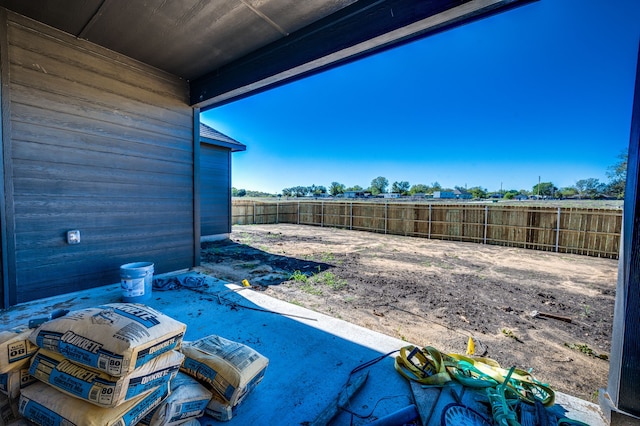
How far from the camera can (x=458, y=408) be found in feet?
4.73

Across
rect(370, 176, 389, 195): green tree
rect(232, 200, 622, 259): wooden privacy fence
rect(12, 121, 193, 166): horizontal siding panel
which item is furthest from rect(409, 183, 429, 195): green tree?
rect(12, 121, 193, 166): horizontal siding panel

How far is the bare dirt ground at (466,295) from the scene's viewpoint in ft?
8.55

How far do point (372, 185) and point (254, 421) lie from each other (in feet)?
174

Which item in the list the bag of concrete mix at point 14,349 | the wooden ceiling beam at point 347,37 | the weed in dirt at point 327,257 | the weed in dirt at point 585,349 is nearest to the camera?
the bag of concrete mix at point 14,349

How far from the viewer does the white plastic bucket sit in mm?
2947

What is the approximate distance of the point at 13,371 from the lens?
1.14 metres

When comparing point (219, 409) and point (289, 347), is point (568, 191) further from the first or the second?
Answer: point (219, 409)

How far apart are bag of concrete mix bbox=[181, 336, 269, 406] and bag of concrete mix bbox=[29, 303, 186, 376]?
25 centimetres

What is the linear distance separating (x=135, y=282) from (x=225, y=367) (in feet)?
7.64

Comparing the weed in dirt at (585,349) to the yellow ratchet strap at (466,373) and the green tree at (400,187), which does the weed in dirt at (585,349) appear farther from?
the green tree at (400,187)

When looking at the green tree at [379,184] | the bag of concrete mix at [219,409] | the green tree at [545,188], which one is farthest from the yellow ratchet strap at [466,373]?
the green tree at [379,184]

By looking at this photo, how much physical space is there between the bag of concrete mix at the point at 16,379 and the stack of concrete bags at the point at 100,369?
5 cm

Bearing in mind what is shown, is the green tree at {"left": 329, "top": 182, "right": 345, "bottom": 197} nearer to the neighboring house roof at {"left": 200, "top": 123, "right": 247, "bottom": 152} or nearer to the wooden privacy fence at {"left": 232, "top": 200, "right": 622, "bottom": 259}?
the wooden privacy fence at {"left": 232, "top": 200, "right": 622, "bottom": 259}

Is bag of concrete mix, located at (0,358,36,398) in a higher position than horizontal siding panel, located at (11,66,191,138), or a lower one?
lower
